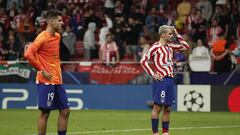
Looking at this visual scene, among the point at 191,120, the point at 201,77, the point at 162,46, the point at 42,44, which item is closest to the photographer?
the point at 42,44

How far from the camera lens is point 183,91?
23.0m

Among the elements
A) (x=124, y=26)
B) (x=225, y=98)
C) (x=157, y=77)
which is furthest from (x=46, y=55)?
(x=124, y=26)

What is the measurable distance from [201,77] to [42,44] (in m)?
12.2

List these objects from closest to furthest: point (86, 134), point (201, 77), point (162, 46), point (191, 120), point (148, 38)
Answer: point (162, 46) → point (86, 134) → point (191, 120) → point (201, 77) → point (148, 38)

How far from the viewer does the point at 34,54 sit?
11.3m

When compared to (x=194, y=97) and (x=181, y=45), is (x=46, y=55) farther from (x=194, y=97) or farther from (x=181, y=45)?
(x=194, y=97)

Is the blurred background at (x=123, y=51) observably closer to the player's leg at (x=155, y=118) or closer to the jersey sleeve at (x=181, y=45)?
the jersey sleeve at (x=181, y=45)

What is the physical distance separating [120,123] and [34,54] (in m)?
6.77

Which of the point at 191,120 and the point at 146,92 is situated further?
the point at 146,92

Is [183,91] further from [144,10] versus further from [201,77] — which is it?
[144,10]

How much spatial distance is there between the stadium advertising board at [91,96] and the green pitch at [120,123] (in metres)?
1.00

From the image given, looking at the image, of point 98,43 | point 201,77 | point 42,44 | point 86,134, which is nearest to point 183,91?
point 201,77

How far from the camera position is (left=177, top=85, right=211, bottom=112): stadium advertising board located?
22.9 meters

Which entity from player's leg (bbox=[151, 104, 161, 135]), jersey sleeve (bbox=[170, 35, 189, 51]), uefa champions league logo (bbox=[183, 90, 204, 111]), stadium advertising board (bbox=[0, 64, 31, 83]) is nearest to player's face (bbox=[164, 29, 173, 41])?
jersey sleeve (bbox=[170, 35, 189, 51])
